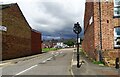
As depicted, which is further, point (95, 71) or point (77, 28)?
point (77, 28)

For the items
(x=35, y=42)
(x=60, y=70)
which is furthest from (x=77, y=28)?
(x=35, y=42)

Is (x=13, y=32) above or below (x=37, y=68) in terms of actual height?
above

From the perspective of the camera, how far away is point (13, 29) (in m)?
36.4

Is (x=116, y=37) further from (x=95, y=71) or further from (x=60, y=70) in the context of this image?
(x=95, y=71)

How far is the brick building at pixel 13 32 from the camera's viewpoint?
32.2 m

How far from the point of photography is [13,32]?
119 feet

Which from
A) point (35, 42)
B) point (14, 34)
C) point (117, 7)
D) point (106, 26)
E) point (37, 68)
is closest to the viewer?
point (37, 68)

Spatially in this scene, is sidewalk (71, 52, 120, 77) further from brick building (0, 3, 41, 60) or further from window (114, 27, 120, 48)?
brick building (0, 3, 41, 60)

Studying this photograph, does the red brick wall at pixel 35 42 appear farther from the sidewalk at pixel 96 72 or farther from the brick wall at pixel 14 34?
the sidewalk at pixel 96 72

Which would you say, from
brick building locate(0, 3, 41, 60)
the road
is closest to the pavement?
the road

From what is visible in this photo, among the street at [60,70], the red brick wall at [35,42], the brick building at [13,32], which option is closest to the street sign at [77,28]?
the street at [60,70]

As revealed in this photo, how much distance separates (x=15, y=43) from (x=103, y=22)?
63.6 ft

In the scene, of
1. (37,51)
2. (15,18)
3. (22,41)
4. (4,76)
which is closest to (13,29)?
(15,18)

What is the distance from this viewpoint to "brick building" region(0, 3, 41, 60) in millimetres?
32219
